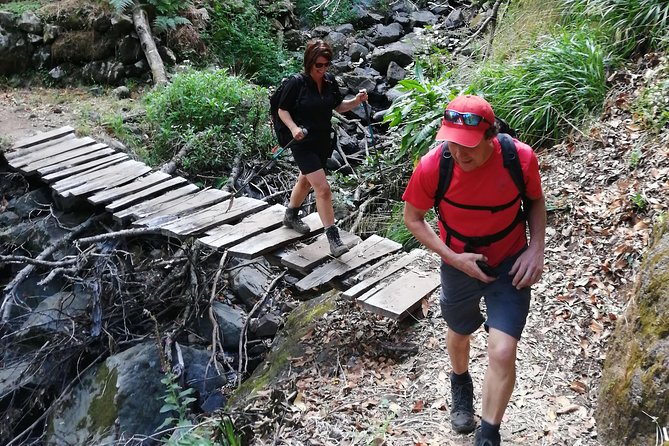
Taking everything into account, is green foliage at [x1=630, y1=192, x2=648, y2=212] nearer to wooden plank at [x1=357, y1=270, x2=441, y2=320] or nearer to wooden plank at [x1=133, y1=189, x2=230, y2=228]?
wooden plank at [x1=357, y1=270, x2=441, y2=320]

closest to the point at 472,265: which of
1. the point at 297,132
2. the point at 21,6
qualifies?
the point at 297,132

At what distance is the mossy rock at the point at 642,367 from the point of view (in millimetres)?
2826

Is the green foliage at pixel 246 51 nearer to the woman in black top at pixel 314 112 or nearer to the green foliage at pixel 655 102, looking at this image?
the woman in black top at pixel 314 112

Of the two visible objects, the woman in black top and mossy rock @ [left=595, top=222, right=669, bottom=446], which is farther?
the woman in black top

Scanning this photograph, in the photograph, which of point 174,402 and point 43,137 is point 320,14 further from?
point 174,402

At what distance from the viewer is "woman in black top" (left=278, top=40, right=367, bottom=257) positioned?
4.38 metres

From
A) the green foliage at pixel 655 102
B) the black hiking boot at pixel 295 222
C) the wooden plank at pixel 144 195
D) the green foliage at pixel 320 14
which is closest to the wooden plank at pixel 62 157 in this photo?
the wooden plank at pixel 144 195

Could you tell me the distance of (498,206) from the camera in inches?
108

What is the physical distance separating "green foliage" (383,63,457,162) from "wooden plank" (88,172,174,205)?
8.97ft

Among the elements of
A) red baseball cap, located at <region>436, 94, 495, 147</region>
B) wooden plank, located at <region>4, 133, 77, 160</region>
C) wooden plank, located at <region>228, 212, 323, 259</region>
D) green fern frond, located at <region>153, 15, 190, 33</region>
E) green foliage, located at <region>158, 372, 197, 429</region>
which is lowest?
green foliage, located at <region>158, 372, 197, 429</region>

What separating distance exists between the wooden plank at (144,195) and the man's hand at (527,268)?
455 centimetres

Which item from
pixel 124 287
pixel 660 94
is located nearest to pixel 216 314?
pixel 124 287

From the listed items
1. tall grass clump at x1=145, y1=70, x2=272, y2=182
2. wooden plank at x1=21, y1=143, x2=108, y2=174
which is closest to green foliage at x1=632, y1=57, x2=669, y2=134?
tall grass clump at x1=145, y1=70, x2=272, y2=182

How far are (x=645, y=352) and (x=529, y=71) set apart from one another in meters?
4.32
